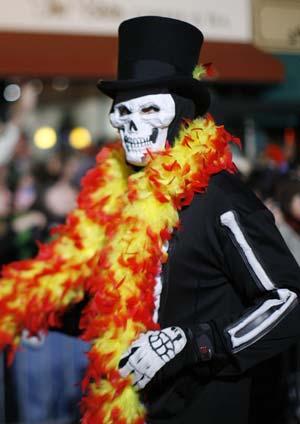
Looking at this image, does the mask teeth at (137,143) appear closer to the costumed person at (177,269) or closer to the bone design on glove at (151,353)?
the costumed person at (177,269)

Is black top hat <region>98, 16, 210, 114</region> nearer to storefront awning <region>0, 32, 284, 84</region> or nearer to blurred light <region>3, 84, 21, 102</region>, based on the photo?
storefront awning <region>0, 32, 284, 84</region>

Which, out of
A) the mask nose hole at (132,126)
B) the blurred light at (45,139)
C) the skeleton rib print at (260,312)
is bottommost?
the blurred light at (45,139)

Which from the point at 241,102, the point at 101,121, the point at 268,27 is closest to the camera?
the point at 268,27

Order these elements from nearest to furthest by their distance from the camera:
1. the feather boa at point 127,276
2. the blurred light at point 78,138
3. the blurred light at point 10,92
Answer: the feather boa at point 127,276 < the blurred light at point 10,92 < the blurred light at point 78,138

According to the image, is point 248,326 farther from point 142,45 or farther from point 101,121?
point 101,121

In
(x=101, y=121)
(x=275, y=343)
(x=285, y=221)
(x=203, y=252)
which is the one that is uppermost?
(x=203, y=252)

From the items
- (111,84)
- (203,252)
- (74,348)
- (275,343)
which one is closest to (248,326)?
(275,343)

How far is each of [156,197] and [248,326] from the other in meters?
0.57

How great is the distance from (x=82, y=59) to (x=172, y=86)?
3.64 m

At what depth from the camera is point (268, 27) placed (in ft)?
9.77

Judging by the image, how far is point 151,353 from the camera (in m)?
2.12

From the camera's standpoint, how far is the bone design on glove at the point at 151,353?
6.95 feet

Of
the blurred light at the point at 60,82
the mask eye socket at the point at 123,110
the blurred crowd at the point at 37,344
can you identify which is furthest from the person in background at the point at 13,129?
the mask eye socket at the point at 123,110

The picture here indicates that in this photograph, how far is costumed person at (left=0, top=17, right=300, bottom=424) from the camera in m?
2.19
